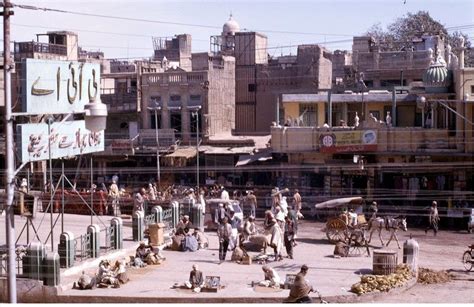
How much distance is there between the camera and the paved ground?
64.3ft

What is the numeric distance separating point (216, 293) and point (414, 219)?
52.1ft

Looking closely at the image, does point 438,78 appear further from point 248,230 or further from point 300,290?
point 300,290

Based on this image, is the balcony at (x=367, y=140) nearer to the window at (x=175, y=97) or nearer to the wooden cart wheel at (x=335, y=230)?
the wooden cart wheel at (x=335, y=230)

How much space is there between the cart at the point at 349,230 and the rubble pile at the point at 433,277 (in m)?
2.73

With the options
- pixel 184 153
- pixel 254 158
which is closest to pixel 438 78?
pixel 254 158

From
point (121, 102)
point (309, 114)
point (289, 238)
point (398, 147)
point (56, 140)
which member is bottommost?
point (289, 238)

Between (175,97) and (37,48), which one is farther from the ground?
(37,48)

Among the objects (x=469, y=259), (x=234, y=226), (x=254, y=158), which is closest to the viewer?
(x=469, y=259)

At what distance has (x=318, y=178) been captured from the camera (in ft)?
124

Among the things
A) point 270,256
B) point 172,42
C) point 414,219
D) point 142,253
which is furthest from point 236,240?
point 172,42

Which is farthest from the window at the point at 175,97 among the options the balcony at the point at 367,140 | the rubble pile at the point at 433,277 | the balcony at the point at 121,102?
the rubble pile at the point at 433,277

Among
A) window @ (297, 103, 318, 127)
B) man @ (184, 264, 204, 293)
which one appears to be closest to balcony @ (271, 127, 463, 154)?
window @ (297, 103, 318, 127)

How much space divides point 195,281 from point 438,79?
1927cm

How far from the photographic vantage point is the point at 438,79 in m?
35.9
